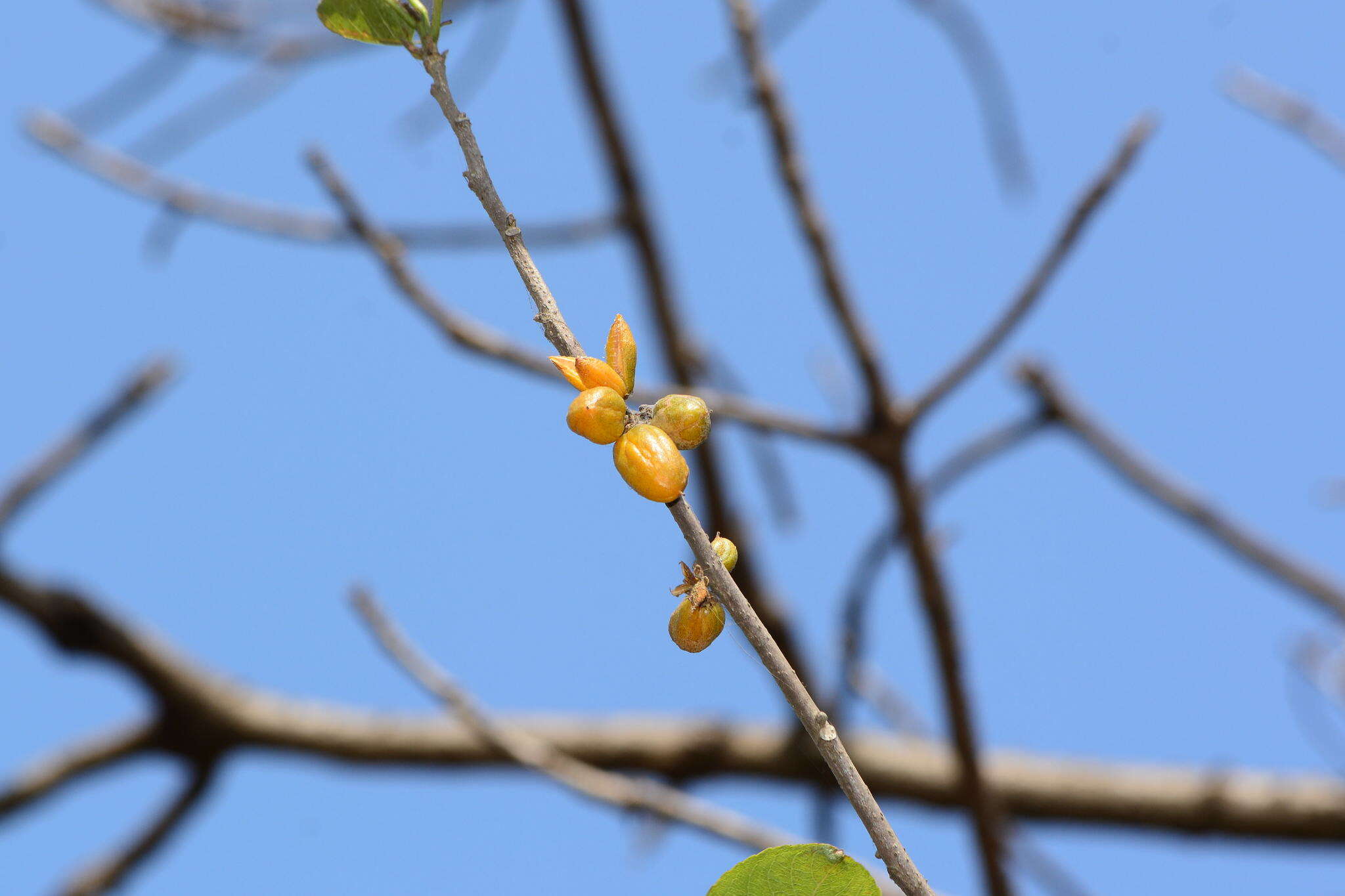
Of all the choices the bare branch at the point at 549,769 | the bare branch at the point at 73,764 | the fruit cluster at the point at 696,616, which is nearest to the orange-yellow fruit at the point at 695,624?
the fruit cluster at the point at 696,616

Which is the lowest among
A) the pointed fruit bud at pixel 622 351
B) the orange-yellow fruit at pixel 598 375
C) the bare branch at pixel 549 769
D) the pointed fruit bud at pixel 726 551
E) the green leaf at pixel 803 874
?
the green leaf at pixel 803 874

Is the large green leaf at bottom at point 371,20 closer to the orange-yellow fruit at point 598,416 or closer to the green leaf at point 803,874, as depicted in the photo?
the orange-yellow fruit at point 598,416

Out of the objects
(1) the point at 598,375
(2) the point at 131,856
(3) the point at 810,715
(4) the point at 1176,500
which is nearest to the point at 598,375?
(1) the point at 598,375

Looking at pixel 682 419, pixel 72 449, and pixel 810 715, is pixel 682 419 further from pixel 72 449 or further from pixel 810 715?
pixel 72 449

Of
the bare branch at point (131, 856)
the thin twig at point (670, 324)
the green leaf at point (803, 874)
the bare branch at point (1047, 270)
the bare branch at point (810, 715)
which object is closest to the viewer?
the bare branch at point (810, 715)

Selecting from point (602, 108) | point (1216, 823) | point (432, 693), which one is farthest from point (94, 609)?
point (1216, 823)

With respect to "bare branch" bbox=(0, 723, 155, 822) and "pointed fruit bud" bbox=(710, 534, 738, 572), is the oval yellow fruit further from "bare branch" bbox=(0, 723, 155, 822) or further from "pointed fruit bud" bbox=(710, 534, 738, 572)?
"bare branch" bbox=(0, 723, 155, 822)
